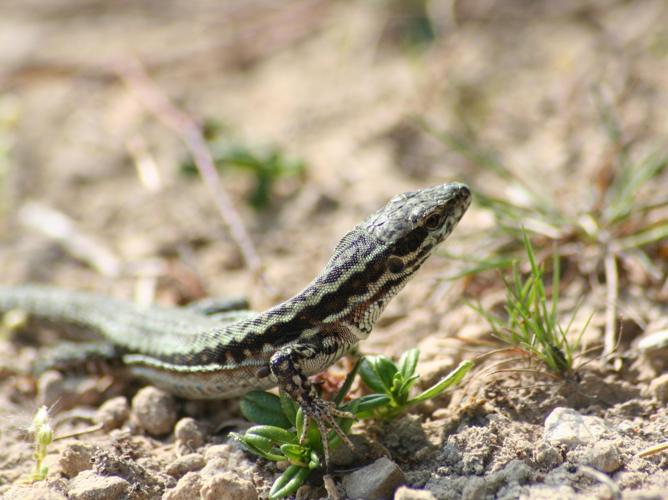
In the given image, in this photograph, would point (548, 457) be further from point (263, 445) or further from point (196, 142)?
point (196, 142)

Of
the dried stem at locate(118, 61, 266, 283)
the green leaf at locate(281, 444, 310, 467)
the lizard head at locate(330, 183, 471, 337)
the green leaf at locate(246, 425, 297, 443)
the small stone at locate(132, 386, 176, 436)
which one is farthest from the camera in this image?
the dried stem at locate(118, 61, 266, 283)

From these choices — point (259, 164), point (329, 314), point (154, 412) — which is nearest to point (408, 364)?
point (329, 314)

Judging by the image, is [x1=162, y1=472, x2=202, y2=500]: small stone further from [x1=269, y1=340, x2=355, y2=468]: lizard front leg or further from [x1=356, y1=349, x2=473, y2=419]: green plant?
[x1=356, y1=349, x2=473, y2=419]: green plant

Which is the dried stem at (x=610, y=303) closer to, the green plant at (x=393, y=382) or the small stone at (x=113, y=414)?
the green plant at (x=393, y=382)

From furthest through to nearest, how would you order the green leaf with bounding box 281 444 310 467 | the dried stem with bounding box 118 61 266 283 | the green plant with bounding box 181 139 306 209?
the green plant with bounding box 181 139 306 209 → the dried stem with bounding box 118 61 266 283 → the green leaf with bounding box 281 444 310 467

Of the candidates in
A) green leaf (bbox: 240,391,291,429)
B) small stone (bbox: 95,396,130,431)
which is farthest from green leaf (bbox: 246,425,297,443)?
small stone (bbox: 95,396,130,431)

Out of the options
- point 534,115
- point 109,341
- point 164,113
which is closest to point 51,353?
point 109,341

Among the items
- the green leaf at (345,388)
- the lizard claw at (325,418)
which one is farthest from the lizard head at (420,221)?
the lizard claw at (325,418)
